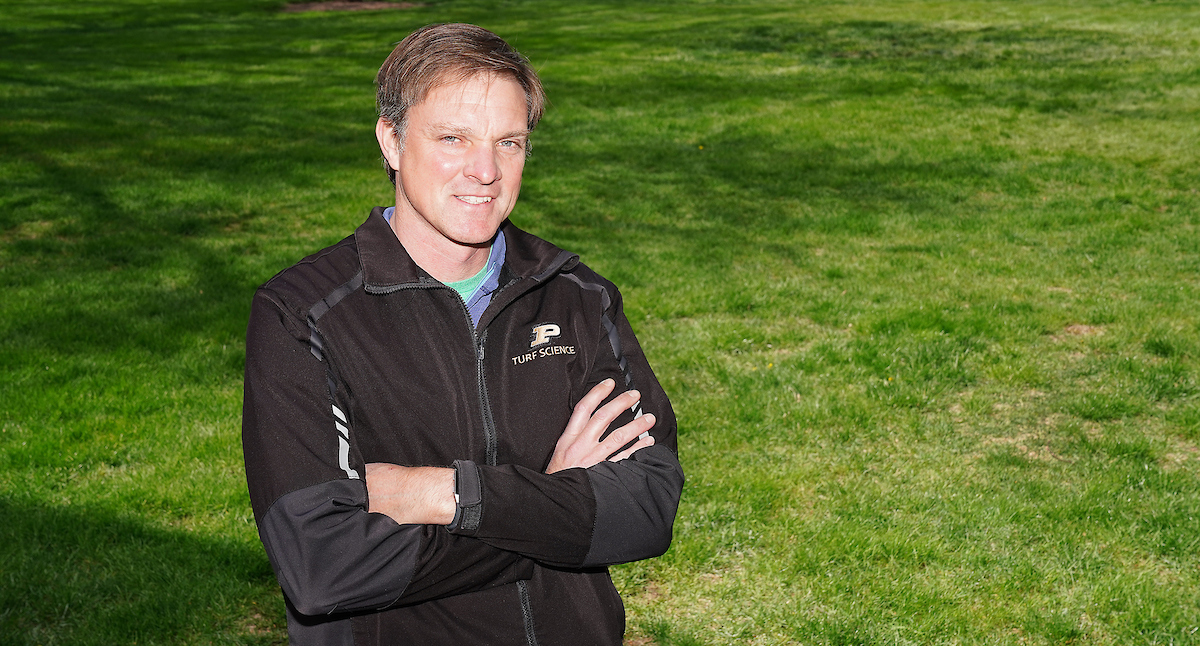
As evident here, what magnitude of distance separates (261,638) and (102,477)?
2013 mm

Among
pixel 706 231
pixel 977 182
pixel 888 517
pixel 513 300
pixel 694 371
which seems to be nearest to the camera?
pixel 513 300

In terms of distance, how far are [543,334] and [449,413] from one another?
363 millimetres

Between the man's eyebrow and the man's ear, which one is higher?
the man's eyebrow

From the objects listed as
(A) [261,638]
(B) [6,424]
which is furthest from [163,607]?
(B) [6,424]

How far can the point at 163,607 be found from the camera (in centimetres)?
514

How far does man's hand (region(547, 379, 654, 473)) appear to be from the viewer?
9.82 ft

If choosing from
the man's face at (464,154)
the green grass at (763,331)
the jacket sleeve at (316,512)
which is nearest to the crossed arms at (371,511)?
the jacket sleeve at (316,512)

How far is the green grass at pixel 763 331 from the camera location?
5.41 m

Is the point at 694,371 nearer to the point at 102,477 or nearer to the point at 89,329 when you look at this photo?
the point at 102,477

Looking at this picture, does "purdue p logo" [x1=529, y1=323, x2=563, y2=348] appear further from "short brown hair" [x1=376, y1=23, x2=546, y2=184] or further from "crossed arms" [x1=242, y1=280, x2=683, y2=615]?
"short brown hair" [x1=376, y1=23, x2=546, y2=184]

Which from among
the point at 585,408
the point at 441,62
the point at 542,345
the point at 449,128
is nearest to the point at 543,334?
the point at 542,345

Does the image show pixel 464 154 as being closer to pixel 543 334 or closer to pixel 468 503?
pixel 543 334

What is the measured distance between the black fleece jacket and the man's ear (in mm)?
176

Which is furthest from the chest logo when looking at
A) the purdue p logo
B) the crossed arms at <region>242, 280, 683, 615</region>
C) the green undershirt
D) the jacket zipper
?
the crossed arms at <region>242, 280, 683, 615</region>
